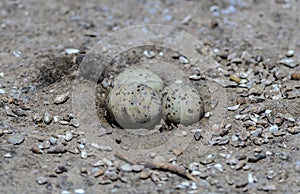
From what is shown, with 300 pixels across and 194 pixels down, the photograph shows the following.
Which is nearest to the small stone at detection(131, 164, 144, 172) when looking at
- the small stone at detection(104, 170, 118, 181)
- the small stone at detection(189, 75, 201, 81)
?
the small stone at detection(104, 170, 118, 181)

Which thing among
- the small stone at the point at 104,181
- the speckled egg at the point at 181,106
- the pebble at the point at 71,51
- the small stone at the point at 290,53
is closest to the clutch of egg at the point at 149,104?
the speckled egg at the point at 181,106

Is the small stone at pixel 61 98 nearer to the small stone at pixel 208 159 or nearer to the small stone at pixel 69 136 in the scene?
the small stone at pixel 69 136

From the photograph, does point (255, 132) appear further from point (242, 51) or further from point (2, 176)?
point (2, 176)

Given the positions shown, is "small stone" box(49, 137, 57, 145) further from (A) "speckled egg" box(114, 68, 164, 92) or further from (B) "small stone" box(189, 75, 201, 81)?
(B) "small stone" box(189, 75, 201, 81)

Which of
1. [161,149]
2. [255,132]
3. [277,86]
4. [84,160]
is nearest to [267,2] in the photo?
[277,86]

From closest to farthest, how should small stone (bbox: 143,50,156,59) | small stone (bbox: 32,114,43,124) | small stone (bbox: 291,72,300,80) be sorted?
small stone (bbox: 32,114,43,124)
small stone (bbox: 291,72,300,80)
small stone (bbox: 143,50,156,59)
